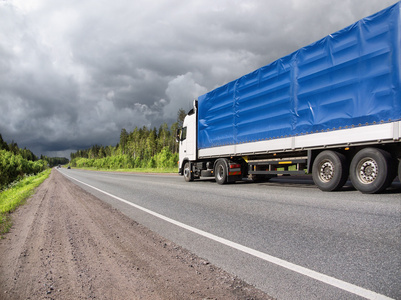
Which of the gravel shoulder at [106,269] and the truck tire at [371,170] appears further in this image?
the truck tire at [371,170]

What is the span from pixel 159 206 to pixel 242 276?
464cm

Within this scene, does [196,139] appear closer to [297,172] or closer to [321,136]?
[297,172]

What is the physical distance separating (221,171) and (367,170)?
6.57 m

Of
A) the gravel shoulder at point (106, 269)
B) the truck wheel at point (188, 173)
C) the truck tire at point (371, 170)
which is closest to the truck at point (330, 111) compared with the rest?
the truck tire at point (371, 170)

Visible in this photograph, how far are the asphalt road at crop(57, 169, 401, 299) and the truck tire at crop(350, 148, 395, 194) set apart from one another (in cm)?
30

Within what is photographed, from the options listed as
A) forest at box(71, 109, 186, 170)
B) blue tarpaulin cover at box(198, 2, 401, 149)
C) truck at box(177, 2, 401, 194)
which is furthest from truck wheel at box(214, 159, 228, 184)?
forest at box(71, 109, 186, 170)

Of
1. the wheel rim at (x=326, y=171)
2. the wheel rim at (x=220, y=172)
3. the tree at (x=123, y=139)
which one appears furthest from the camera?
the tree at (x=123, y=139)

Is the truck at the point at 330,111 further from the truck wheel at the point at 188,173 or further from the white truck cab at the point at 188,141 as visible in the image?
the truck wheel at the point at 188,173

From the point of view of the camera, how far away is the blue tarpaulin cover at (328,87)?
604 centimetres

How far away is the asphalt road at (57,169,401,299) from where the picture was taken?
2.33 meters

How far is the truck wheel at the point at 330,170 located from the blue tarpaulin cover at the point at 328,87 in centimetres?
80

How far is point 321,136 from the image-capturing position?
24.7 ft

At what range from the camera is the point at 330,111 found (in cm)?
727

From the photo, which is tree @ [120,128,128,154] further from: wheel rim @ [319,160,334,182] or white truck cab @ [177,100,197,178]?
wheel rim @ [319,160,334,182]
